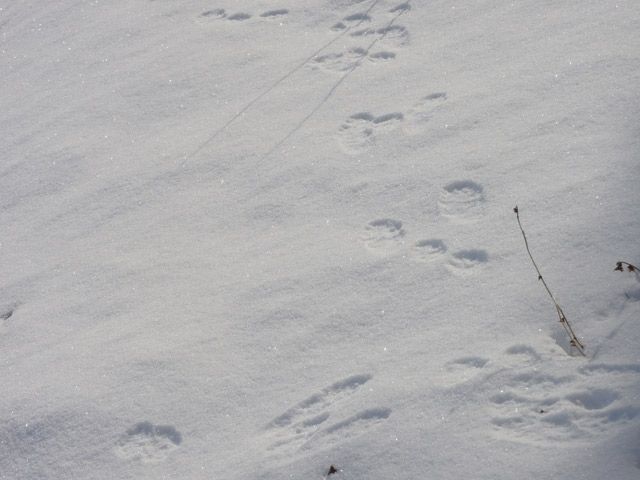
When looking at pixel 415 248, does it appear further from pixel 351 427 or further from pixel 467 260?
pixel 351 427

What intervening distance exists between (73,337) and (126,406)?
308mm

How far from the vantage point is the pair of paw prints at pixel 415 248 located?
1.77 metres

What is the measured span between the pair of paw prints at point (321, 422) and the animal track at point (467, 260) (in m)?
0.39

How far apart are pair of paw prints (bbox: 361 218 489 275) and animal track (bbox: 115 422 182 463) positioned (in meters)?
0.73

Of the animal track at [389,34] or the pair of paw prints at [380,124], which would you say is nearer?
the pair of paw prints at [380,124]

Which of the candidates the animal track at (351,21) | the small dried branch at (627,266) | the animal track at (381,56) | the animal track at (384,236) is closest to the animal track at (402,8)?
the animal track at (351,21)

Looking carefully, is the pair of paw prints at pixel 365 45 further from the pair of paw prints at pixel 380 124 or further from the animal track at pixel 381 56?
→ the pair of paw prints at pixel 380 124

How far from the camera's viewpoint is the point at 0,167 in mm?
2439

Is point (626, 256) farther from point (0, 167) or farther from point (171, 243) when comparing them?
point (0, 167)

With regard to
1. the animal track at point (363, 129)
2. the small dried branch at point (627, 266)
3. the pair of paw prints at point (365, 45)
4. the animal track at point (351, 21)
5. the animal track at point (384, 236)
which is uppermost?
the animal track at point (351, 21)

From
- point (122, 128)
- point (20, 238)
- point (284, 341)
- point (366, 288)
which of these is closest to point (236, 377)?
point (284, 341)

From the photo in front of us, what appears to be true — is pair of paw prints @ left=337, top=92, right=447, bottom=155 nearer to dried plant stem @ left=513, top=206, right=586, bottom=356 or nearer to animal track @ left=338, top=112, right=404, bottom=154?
animal track @ left=338, top=112, right=404, bottom=154

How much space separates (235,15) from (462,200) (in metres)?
1.39

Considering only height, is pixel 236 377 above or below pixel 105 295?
below
